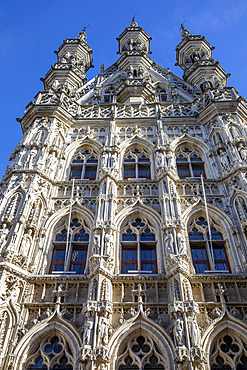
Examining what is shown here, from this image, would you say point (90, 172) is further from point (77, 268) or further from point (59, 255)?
point (77, 268)

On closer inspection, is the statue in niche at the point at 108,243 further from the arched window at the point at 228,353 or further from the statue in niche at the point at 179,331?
the arched window at the point at 228,353

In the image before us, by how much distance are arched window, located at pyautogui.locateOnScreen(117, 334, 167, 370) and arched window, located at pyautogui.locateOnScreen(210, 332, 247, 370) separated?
1415mm

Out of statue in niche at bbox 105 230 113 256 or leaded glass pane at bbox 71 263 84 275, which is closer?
statue in niche at bbox 105 230 113 256

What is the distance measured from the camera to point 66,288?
11.3 metres

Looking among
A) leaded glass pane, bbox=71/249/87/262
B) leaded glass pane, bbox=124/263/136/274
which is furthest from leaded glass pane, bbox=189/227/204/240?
leaded glass pane, bbox=71/249/87/262

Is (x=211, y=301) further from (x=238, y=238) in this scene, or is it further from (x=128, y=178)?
(x=128, y=178)

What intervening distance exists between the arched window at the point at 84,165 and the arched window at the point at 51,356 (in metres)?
7.61

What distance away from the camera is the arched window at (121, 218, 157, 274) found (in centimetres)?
1233

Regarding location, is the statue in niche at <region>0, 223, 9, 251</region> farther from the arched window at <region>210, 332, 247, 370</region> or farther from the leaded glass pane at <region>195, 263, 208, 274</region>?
the arched window at <region>210, 332, 247, 370</region>

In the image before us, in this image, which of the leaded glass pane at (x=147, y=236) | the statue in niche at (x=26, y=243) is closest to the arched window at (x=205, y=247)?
the leaded glass pane at (x=147, y=236)

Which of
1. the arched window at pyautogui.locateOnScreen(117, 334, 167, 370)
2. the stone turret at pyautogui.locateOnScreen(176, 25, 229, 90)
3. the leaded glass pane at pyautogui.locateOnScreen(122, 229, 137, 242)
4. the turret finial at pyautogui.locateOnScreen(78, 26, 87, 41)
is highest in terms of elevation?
the turret finial at pyautogui.locateOnScreen(78, 26, 87, 41)

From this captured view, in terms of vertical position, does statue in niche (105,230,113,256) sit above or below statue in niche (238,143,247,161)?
below

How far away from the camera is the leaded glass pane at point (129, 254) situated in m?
12.7

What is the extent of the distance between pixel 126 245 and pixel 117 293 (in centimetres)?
223
